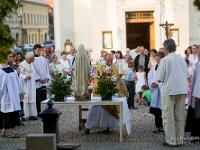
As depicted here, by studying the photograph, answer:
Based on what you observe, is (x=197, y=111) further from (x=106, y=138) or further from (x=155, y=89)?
(x=106, y=138)

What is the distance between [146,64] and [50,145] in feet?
36.5

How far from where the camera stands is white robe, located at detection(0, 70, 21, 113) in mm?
12688

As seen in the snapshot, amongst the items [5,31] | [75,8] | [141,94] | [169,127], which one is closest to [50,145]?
[5,31]

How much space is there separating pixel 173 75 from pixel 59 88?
2.42 metres

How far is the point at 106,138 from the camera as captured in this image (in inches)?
487

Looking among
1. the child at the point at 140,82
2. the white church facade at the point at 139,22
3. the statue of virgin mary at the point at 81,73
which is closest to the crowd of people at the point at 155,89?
the statue of virgin mary at the point at 81,73

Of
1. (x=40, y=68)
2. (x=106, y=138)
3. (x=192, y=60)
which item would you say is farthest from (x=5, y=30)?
(x=192, y=60)

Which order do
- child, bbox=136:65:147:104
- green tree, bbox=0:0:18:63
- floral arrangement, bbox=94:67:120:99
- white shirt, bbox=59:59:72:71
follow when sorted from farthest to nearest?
white shirt, bbox=59:59:72:71, child, bbox=136:65:147:104, floral arrangement, bbox=94:67:120:99, green tree, bbox=0:0:18:63

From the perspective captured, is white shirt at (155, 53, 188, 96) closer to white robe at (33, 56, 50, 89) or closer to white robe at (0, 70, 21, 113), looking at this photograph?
white robe at (0, 70, 21, 113)

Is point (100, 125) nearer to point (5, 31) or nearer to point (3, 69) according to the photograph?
point (3, 69)

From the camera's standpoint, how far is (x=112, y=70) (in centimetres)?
1270

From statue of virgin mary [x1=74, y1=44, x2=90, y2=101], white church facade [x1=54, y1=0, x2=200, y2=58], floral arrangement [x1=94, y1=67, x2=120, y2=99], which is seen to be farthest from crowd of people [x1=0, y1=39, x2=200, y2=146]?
white church facade [x1=54, y1=0, x2=200, y2=58]

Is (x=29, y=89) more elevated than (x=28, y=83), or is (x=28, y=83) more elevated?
(x=28, y=83)

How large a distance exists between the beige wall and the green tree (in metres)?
83.1
